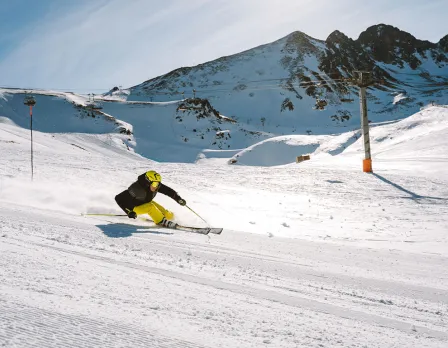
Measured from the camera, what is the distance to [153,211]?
7.33 m

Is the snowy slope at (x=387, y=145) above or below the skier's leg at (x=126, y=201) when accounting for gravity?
above

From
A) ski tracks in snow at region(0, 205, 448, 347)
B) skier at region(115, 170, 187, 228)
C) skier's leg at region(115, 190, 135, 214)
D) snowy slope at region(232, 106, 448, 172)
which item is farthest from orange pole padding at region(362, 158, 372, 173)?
skier's leg at region(115, 190, 135, 214)

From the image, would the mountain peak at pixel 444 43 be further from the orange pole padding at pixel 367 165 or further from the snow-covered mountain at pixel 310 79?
the orange pole padding at pixel 367 165

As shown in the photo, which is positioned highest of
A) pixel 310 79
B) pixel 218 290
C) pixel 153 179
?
pixel 310 79

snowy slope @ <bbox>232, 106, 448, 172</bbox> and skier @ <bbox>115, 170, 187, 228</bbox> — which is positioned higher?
snowy slope @ <bbox>232, 106, 448, 172</bbox>

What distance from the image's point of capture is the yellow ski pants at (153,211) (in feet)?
23.9

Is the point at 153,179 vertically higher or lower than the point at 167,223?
higher

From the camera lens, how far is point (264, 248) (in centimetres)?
584

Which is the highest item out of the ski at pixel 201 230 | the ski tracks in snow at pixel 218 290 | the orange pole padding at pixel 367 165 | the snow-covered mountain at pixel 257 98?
the snow-covered mountain at pixel 257 98

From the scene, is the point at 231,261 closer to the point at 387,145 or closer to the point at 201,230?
the point at 201,230

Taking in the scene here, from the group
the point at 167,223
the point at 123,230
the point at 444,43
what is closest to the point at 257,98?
the point at 167,223

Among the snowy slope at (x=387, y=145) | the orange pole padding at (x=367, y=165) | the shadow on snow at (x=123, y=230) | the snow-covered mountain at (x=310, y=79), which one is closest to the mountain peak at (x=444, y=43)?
the snow-covered mountain at (x=310, y=79)

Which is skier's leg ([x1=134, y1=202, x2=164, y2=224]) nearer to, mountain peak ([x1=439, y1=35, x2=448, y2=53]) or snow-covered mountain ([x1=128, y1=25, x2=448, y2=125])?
snow-covered mountain ([x1=128, y1=25, x2=448, y2=125])

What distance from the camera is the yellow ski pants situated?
7289 mm
